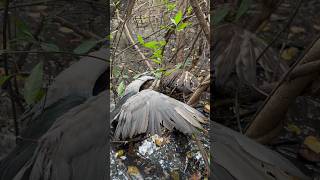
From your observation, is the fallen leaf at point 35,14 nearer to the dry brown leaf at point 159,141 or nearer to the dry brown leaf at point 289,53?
the dry brown leaf at point 289,53

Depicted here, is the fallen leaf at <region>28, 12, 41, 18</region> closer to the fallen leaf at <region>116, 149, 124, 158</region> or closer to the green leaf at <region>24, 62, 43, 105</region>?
the green leaf at <region>24, 62, 43, 105</region>

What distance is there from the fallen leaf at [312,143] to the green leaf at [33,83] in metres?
0.35

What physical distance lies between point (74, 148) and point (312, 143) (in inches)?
12.6

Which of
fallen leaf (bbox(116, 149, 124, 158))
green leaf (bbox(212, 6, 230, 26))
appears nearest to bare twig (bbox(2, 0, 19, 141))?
green leaf (bbox(212, 6, 230, 26))

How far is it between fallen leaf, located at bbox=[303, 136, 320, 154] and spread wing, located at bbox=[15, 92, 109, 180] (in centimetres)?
29

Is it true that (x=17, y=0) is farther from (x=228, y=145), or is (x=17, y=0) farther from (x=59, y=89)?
(x=228, y=145)

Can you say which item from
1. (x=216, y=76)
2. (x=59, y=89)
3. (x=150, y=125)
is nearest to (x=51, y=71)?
(x=59, y=89)

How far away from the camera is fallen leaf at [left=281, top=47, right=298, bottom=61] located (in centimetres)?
49

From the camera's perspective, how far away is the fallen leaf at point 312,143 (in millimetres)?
480

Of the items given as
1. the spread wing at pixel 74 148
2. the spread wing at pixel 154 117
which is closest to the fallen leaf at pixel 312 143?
the spread wing at pixel 74 148

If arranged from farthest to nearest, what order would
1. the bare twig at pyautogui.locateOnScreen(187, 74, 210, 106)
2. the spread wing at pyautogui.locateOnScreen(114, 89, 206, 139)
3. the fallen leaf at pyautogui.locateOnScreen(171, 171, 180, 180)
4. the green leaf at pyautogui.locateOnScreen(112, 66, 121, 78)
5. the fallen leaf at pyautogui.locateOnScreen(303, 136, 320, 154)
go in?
the green leaf at pyautogui.locateOnScreen(112, 66, 121, 78)
the bare twig at pyautogui.locateOnScreen(187, 74, 210, 106)
the fallen leaf at pyautogui.locateOnScreen(171, 171, 180, 180)
the spread wing at pyautogui.locateOnScreen(114, 89, 206, 139)
the fallen leaf at pyautogui.locateOnScreen(303, 136, 320, 154)

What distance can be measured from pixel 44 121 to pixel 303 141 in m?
0.36

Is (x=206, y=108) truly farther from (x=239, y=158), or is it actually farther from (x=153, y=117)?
(x=239, y=158)

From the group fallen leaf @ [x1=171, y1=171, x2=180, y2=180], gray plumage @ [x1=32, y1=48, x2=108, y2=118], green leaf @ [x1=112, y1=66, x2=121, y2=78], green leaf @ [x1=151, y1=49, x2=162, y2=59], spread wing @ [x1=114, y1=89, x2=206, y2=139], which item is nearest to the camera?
gray plumage @ [x1=32, y1=48, x2=108, y2=118]
